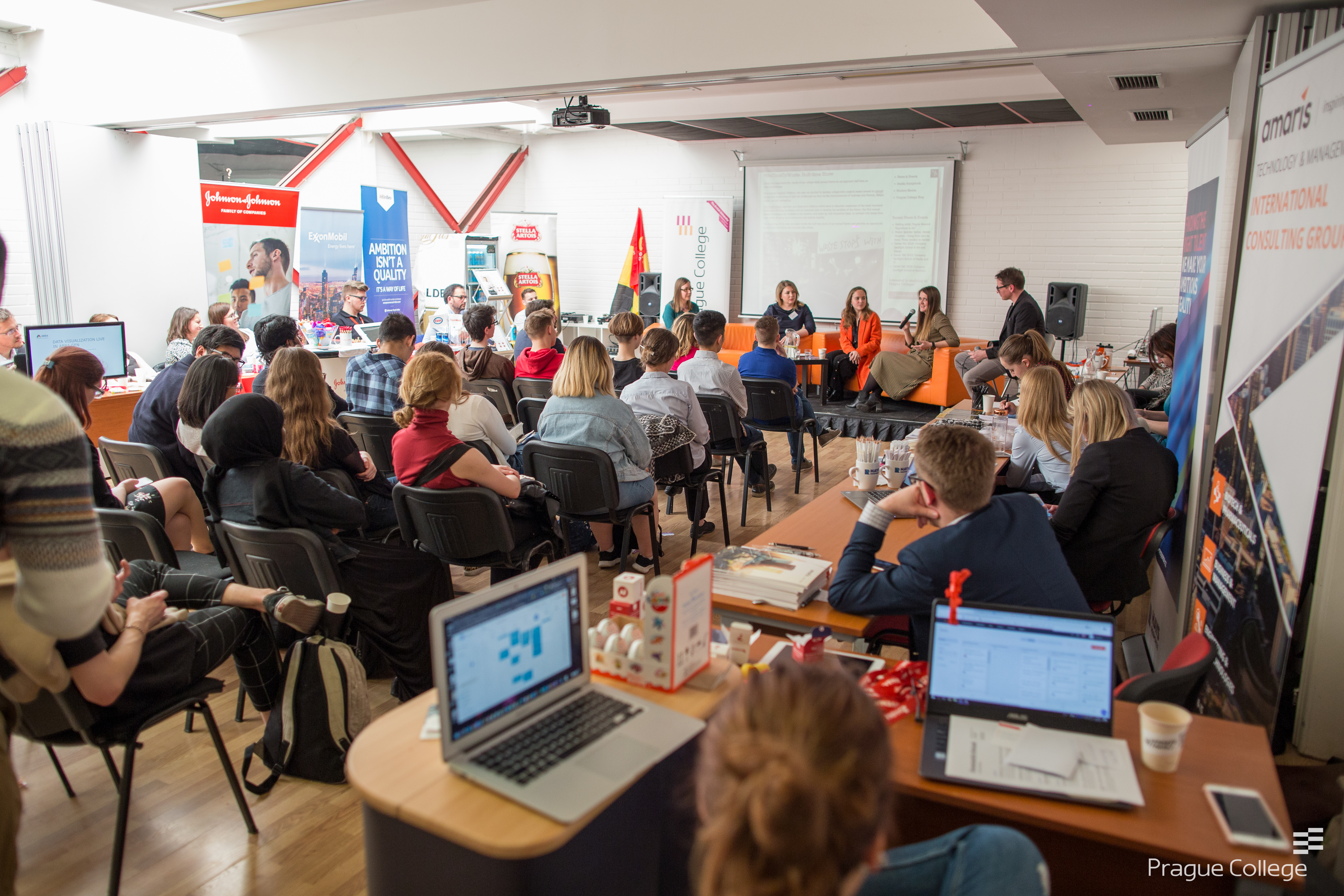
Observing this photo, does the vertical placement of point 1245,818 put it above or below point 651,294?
below

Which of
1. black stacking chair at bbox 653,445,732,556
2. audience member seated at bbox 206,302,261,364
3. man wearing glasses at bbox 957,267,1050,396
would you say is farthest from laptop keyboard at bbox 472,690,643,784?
man wearing glasses at bbox 957,267,1050,396

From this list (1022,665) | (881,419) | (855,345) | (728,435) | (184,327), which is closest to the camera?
(1022,665)

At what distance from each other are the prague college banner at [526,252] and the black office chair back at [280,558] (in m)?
8.76

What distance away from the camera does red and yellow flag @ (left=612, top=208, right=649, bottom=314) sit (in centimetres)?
1157

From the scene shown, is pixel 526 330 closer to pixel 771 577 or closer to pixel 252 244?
pixel 771 577

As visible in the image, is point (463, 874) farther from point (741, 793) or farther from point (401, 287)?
point (401, 287)

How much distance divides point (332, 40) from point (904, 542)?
5.71 meters

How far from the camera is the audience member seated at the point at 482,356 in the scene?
597 centimetres

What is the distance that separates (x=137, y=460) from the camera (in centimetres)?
385

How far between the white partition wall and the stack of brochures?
7.09 meters

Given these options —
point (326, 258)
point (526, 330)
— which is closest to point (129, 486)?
point (526, 330)

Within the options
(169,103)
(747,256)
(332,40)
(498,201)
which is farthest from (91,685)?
(498,201)

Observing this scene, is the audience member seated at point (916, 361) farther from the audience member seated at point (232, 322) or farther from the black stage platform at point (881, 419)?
the audience member seated at point (232, 322)

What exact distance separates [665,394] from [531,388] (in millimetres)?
1421
